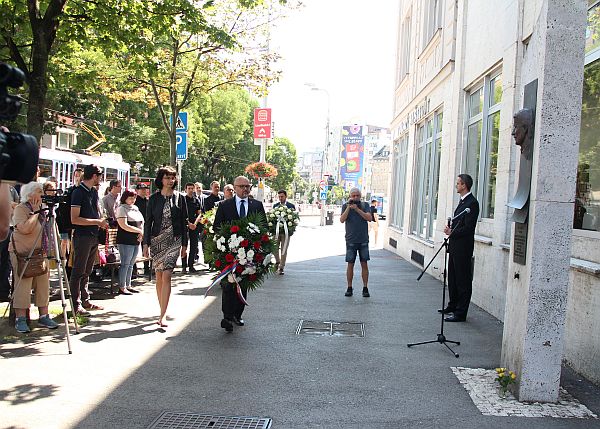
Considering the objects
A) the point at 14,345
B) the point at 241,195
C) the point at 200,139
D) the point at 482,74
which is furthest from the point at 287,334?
the point at 200,139

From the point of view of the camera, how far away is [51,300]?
31.5 feet

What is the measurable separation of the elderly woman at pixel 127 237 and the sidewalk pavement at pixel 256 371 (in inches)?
22.5

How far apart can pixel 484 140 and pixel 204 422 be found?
8.75 m

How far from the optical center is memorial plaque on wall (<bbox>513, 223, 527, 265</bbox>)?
566cm

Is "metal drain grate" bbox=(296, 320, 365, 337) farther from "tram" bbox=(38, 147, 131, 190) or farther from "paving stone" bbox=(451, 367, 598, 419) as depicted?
"tram" bbox=(38, 147, 131, 190)

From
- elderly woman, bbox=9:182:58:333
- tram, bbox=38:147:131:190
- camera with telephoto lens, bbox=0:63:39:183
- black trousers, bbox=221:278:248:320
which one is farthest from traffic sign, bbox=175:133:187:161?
camera with telephoto lens, bbox=0:63:39:183

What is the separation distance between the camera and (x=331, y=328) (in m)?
8.42

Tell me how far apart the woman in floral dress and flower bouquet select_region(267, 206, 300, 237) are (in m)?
5.54

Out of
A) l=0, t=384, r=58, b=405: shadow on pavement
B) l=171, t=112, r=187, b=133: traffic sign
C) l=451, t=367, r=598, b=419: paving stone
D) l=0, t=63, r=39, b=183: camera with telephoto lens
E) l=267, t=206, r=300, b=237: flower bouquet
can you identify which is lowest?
l=0, t=384, r=58, b=405: shadow on pavement

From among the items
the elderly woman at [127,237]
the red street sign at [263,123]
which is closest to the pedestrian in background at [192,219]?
the elderly woman at [127,237]

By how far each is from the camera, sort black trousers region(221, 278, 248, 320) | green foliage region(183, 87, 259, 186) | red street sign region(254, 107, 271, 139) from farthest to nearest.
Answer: green foliage region(183, 87, 259, 186) < red street sign region(254, 107, 271, 139) < black trousers region(221, 278, 248, 320)

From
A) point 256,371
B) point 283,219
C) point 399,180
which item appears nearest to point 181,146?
point 283,219

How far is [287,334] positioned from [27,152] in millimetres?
5196

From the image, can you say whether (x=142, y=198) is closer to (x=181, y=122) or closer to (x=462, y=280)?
(x=181, y=122)
